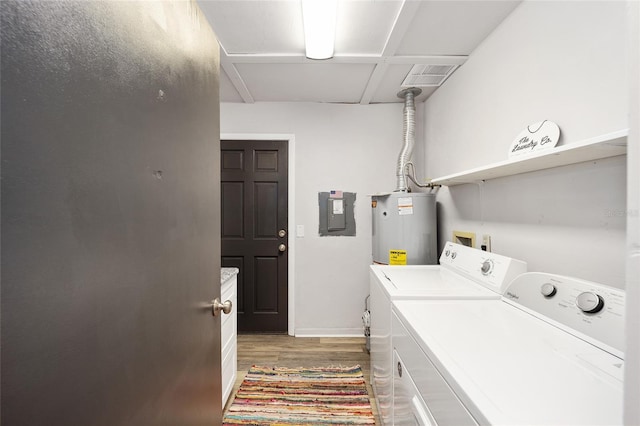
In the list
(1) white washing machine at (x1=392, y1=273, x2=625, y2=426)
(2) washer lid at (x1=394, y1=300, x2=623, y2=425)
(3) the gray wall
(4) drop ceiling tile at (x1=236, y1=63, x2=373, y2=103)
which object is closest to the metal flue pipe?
(4) drop ceiling tile at (x1=236, y1=63, x2=373, y2=103)

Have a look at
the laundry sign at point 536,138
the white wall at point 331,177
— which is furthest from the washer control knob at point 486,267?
the white wall at point 331,177

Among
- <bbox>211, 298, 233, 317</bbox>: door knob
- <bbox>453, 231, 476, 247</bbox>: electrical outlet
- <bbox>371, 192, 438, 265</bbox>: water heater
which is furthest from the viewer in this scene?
<bbox>371, 192, 438, 265</bbox>: water heater

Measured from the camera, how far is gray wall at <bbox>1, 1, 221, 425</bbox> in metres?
0.34

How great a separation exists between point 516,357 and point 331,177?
231 centimetres

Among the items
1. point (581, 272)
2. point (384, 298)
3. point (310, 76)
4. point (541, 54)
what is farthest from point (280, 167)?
point (581, 272)

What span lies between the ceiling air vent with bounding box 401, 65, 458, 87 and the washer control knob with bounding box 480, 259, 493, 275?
1513 millimetres

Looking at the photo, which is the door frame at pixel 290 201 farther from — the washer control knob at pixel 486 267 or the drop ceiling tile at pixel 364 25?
the washer control knob at pixel 486 267

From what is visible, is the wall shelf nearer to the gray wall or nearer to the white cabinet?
the gray wall

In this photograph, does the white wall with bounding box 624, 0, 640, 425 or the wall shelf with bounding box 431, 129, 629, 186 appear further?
the wall shelf with bounding box 431, 129, 629, 186

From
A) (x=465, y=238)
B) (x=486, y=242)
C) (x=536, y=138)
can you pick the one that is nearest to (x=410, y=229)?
(x=465, y=238)

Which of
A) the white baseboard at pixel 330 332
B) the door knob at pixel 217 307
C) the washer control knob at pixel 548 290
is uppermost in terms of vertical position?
the washer control knob at pixel 548 290

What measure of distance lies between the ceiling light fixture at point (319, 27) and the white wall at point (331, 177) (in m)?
1.00

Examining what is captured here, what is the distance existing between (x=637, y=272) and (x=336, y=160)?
266 centimetres

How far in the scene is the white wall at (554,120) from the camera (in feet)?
3.37
